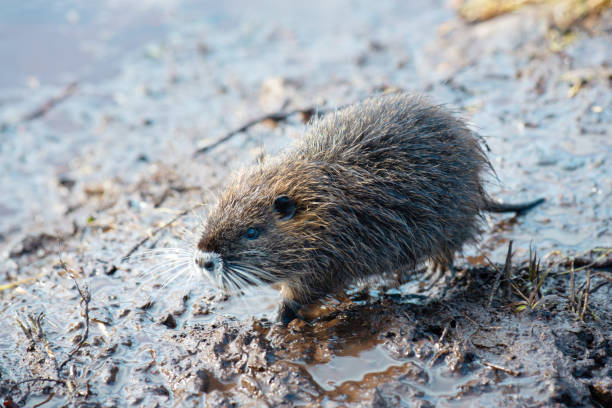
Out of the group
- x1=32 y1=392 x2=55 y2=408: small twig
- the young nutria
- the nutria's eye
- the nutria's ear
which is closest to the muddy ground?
x1=32 y1=392 x2=55 y2=408: small twig

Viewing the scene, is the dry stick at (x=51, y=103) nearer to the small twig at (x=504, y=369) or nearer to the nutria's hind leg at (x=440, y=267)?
the nutria's hind leg at (x=440, y=267)

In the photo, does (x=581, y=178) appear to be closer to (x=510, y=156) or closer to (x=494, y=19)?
(x=510, y=156)

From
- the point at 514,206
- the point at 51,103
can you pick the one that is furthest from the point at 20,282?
the point at 51,103

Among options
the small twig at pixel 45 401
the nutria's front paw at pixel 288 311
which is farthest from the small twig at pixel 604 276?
the small twig at pixel 45 401

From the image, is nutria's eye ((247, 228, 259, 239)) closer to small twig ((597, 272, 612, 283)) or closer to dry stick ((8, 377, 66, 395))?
dry stick ((8, 377, 66, 395))

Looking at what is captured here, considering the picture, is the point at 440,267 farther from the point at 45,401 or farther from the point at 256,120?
the point at 256,120

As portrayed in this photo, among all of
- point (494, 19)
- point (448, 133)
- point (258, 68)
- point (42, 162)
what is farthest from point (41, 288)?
point (494, 19)
